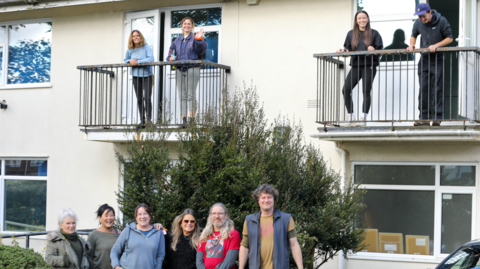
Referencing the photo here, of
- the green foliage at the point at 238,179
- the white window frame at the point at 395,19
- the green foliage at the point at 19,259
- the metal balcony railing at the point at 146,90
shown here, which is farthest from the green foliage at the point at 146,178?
the white window frame at the point at 395,19

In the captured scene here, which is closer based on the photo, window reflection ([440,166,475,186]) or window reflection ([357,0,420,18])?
window reflection ([440,166,475,186])

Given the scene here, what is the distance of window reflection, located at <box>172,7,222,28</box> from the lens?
34.7 feet

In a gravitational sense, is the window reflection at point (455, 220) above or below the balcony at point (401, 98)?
below

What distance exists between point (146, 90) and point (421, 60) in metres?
4.71

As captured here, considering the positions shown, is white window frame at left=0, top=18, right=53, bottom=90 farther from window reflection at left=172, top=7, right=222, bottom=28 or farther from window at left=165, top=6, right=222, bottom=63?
window reflection at left=172, top=7, right=222, bottom=28

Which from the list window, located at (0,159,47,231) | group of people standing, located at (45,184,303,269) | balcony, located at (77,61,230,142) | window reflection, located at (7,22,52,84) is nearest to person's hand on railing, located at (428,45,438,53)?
balcony, located at (77,61,230,142)

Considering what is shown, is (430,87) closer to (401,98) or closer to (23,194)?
(401,98)

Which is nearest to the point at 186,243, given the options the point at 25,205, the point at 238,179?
the point at 238,179

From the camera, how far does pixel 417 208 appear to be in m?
9.04

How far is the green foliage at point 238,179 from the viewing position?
6977mm

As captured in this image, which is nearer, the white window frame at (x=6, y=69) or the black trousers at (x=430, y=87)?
the black trousers at (x=430, y=87)

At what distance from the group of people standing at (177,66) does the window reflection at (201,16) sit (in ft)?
2.53

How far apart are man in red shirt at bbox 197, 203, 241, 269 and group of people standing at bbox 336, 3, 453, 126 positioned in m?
3.32

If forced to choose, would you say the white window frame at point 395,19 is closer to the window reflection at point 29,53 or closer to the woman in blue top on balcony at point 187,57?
the woman in blue top on balcony at point 187,57
